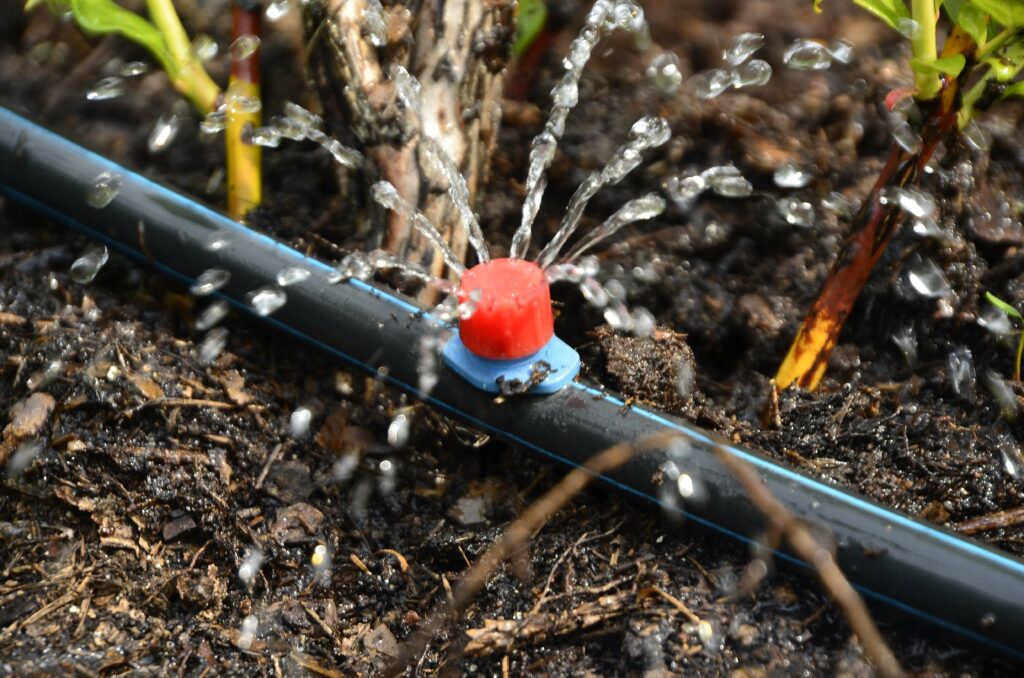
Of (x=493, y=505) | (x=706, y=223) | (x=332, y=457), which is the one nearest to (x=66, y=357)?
(x=332, y=457)

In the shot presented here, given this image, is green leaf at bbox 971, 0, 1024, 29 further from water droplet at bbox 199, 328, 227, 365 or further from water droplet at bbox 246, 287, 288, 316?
water droplet at bbox 199, 328, 227, 365

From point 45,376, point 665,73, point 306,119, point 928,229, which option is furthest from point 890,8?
point 45,376

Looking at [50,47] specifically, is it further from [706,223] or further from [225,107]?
[706,223]

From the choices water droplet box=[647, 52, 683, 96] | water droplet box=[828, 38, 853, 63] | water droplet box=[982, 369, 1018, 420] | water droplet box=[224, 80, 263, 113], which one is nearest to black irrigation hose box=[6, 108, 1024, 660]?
water droplet box=[224, 80, 263, 113]

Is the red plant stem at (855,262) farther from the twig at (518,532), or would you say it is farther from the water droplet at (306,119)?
the water droplet at (306,119)

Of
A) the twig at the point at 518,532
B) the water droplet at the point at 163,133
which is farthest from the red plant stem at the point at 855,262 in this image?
the water droplet at the point at 163,133
